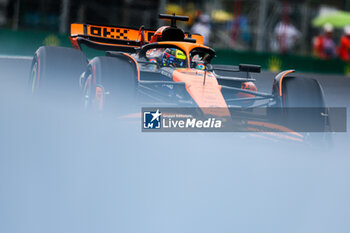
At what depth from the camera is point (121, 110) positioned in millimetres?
4816

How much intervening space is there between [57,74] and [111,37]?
87.2 inches

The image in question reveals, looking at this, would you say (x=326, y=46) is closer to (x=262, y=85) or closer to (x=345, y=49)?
(x=345, y=49)

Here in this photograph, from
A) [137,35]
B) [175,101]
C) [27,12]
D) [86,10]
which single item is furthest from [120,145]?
[27,12]

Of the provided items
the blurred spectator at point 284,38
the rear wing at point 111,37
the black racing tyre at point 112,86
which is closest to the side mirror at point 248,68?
the black racing tyre at point 112,86

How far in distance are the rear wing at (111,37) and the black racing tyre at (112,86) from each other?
7.20 feet

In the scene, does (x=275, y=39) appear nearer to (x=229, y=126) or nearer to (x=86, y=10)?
(x=86, y=10)

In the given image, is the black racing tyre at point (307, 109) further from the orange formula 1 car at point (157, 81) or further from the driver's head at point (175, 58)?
the driver's head at point (175, 58)

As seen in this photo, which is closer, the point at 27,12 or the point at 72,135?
the point at 72,135

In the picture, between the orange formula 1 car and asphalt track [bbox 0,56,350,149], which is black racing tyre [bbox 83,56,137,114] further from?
asphalt track [bbox 0,56,350,149]

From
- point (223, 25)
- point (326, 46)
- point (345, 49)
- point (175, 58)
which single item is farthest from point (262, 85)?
point (223, 25)

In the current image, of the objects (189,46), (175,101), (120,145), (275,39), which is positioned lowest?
(120,145)

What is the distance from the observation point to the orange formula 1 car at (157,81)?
491 cm

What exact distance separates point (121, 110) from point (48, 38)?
1025cm

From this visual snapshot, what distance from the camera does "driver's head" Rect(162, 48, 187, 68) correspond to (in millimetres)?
5637
